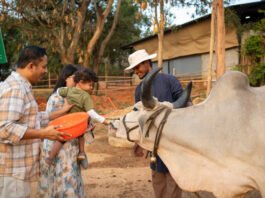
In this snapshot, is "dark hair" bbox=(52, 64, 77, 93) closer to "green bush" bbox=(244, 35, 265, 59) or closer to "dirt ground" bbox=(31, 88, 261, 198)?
"dirt ground" bbox=(31, 88, 261, 198)

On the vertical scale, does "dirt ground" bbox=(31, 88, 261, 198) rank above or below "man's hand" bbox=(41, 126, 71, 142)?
below

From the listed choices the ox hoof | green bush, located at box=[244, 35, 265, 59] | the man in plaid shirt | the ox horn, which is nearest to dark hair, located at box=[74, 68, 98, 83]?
the man in plaid shirt

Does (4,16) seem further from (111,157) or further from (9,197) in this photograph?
(9,197)

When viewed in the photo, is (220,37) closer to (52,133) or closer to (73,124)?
(73,124)

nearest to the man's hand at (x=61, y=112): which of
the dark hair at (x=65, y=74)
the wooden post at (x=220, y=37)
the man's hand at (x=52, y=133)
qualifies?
the dark hair at (x=65, y=74)

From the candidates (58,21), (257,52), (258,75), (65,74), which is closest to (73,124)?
(65,74)

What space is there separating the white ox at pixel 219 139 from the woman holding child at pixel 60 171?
157cm

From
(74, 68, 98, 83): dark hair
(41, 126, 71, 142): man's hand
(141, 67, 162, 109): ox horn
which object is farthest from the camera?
(74, 68, 98, 83): dark hair

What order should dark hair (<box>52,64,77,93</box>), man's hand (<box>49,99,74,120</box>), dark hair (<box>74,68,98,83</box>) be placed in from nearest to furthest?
man's hand (<box>49,99,74,120</box>) < dark hair (<box>74,68,98,83</box>) < dark hair (<box>52,64,77,93</box>)

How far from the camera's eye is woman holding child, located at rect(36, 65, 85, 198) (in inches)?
138

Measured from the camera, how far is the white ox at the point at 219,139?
183 cm

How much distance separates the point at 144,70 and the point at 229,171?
170 cm

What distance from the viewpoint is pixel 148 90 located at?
2035 mm

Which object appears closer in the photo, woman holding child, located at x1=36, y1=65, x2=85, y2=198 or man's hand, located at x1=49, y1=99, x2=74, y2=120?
man's hand, located at x1=49, y1=99, x2=74, y2=120
